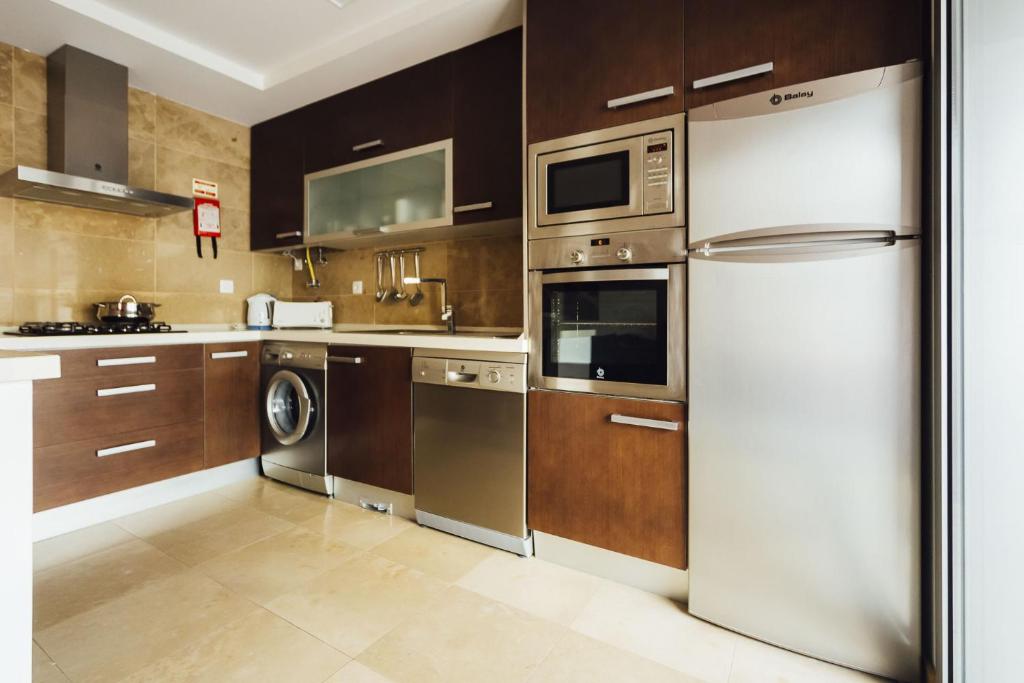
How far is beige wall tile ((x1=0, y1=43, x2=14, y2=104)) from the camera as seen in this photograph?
93.3 inches

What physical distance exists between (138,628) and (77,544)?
91 centimetres

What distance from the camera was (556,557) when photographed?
1.95 metres

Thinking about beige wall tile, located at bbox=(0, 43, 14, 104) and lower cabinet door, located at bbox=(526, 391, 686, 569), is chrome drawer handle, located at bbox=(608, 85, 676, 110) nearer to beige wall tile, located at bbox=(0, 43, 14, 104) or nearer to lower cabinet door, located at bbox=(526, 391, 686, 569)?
lower cabinet door, located at bbox=(526, 391, 686, 569)

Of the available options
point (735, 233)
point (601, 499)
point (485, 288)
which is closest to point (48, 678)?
point (601, 499)

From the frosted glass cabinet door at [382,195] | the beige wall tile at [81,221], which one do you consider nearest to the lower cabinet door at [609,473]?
the frosted glass cabinet door at [382,195]

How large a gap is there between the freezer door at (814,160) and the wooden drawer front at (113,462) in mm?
2667

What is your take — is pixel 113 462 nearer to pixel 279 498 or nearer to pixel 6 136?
pixel 279 498

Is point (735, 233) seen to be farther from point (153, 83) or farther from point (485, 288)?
point (153, 83)

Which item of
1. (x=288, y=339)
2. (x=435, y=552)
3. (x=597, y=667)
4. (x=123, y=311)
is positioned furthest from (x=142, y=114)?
(x=597, y=667)

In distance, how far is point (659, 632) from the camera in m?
1.54

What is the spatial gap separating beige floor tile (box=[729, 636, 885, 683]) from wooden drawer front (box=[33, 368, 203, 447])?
2703 millimetres

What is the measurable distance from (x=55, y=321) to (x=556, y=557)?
280 cm

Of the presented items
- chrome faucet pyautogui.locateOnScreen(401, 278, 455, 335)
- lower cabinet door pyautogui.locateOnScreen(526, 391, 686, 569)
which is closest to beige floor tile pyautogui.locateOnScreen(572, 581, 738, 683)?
lower cabinet door pyautogui.locateOnScreen(526, 391, 686, 569)

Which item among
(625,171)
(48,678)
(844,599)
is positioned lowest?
(48,678)
